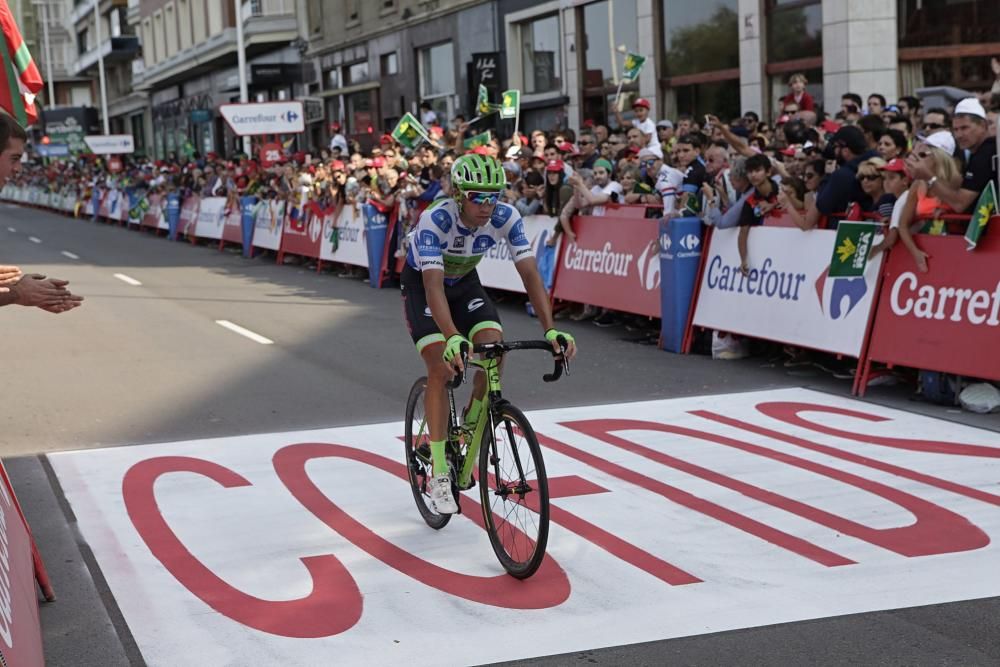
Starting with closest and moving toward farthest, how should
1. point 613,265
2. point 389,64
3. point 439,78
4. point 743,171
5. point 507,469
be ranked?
1. point 507,469
2. point 743,171
3. point 613,265
4. point 439,78
5. point 389,64

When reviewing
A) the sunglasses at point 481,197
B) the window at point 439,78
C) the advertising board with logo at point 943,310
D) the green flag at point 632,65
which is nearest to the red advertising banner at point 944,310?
the advertising board with logo at point 943,310

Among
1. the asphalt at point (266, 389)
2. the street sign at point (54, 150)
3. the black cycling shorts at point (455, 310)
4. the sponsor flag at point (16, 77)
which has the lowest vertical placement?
→ the asphalt at point (266, 389)

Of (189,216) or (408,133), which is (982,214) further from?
(189,216)

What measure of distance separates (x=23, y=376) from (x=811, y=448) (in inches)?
301

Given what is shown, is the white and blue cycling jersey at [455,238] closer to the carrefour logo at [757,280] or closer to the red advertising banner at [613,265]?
the carrefour logo at [757,280]

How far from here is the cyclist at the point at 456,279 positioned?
20.8ft

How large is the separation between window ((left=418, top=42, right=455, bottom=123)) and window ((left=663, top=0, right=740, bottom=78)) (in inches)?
405

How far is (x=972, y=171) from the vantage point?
32.3ft

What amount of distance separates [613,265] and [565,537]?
25.6ft

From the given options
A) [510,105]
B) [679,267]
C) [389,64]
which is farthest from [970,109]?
[389,64]

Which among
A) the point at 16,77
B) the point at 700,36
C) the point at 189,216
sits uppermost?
the point at 700,36

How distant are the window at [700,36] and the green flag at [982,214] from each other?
1467 centimetres

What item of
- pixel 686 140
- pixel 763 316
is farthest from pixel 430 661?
pixel 686 140

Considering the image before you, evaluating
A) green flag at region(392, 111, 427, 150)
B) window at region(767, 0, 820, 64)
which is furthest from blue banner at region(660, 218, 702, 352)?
window at region(767, 0, 820, 64)
